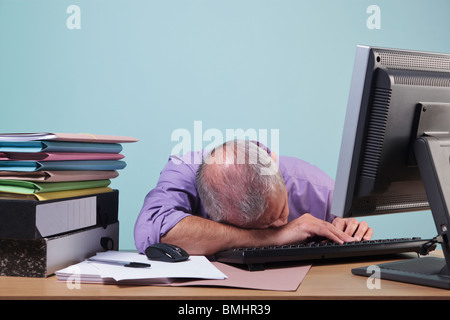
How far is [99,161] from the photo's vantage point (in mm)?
1314

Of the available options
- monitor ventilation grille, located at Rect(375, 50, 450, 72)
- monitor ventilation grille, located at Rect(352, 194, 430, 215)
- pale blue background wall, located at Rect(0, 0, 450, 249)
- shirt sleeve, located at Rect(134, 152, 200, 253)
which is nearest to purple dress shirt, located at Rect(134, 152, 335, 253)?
shirt sleeve, located at Rect(134, 152, 200, 253)

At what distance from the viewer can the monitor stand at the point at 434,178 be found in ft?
3.39

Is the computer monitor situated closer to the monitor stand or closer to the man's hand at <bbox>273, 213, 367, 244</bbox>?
the monitor stand

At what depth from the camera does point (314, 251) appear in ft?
3.99

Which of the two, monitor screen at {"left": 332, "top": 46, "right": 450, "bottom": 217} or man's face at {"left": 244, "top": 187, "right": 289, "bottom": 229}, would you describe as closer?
monitor screen at {"left": 332, "top": 46, "right": 450, "bottom": 217}

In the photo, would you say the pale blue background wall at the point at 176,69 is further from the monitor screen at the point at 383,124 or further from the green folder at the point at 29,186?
the monitor screen at the point at 383,124

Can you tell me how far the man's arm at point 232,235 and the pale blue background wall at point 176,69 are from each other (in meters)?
1.29

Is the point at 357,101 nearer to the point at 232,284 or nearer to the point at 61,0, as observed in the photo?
the point at 232,284

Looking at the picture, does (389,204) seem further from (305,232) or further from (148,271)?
(148,271)

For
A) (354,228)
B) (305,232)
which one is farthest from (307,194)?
(305,232)

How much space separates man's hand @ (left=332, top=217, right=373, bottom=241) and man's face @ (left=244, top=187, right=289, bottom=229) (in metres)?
0.22

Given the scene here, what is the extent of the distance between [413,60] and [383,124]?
0.53 ft

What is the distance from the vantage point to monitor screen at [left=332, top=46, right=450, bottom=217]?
1.02 meters

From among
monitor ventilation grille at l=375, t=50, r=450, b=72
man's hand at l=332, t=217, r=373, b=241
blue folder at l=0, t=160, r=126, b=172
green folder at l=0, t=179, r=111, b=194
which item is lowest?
man's hand at l=332, t=217, r=373, b=241
